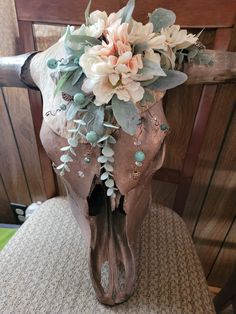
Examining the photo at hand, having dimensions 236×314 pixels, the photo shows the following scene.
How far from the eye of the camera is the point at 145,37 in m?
0.35

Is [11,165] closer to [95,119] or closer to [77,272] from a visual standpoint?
[77,272]

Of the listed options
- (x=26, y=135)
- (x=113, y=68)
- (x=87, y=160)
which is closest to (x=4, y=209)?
(x=26, y=135)

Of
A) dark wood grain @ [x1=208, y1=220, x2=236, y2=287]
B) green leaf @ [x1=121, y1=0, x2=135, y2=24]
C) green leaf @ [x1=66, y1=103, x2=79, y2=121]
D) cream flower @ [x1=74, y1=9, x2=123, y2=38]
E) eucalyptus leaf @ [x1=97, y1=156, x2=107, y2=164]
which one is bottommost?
dark wood grain @ [x1=208, y1=220, x2=236, y2=287]

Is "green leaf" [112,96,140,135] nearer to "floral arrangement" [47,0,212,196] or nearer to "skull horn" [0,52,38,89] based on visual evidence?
"floral arrangement" [47,0,212,196]

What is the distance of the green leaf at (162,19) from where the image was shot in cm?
39

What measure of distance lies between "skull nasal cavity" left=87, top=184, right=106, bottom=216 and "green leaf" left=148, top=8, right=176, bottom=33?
11.0 inches

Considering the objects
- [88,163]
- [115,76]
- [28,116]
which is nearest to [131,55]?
[115,76]

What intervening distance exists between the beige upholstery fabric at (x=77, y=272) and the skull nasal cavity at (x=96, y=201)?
0.76 ft

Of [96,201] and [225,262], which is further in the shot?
[225,262]

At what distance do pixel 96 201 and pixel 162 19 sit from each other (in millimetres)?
324

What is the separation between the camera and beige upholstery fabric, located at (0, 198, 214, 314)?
57 cm

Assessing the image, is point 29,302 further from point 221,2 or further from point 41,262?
point 221,2

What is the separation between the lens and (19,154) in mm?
999

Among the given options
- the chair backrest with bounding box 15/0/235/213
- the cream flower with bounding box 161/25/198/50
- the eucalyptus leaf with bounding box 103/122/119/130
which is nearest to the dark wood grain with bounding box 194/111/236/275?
the chair backrest with bounding box 15/0/235/213
